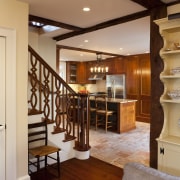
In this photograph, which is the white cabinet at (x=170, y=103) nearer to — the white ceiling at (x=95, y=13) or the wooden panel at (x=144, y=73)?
the white ceiling at (x=95, y=13)

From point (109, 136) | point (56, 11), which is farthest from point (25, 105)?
point (109, 136)

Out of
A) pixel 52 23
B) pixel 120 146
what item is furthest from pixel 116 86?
pixel 52 23

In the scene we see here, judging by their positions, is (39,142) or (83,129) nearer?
(39,142)

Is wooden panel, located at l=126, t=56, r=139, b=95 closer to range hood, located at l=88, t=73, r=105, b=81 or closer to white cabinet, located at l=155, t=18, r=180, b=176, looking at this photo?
range hood, located at l=88, t=73, r=105, b=81

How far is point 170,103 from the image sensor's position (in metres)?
2.83

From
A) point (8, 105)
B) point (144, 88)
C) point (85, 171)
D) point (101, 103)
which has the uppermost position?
point (144, 88)

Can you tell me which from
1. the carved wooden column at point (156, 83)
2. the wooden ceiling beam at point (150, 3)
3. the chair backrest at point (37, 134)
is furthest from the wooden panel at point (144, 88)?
the chair backrest at point (37, 134)

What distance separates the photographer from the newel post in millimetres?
3947

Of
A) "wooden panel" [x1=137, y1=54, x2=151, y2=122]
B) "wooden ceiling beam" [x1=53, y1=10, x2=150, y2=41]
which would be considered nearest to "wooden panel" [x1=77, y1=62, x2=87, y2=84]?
"wooden panel" [x1=137, y1=54, x2=151, y2=122]

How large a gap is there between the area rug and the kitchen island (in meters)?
0.19

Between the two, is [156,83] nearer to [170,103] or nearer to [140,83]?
[170,103]

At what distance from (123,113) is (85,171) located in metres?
2.98

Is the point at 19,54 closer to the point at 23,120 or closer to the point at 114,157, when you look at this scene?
the point at 23,120

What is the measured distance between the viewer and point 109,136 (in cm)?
567
